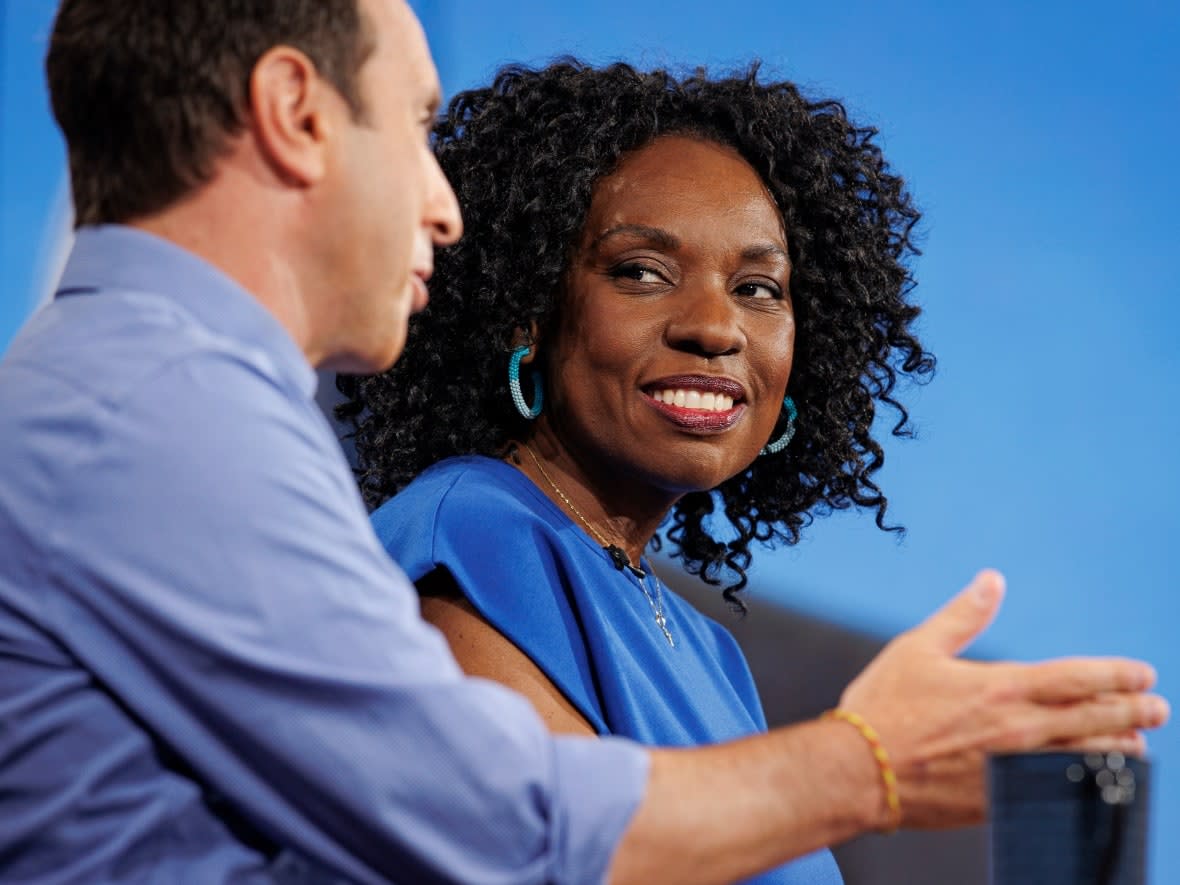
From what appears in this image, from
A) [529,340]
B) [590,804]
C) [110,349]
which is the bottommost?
[590,804]

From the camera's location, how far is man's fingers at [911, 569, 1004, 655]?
122cm

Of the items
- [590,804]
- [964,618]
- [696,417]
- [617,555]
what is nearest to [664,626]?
[617,555]

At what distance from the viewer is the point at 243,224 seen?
1163 millimetres

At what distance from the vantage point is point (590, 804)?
1021mm

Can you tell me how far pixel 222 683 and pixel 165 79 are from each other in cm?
47

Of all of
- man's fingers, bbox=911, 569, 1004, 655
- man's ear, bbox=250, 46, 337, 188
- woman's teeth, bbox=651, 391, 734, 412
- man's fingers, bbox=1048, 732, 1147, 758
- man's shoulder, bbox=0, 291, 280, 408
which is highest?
man's ear, bbox=250, 46, 337, 188

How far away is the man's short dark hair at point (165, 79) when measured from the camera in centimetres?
117

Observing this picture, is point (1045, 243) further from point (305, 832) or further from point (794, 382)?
point (305, 832)

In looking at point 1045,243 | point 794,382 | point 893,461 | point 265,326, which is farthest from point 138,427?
point 1045,243

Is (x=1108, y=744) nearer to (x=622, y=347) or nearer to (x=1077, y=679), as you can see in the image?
(x=1077, y=679)

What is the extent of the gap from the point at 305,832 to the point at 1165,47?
2592 millimetres

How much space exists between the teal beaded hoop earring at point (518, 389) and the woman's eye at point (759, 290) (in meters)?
0.29

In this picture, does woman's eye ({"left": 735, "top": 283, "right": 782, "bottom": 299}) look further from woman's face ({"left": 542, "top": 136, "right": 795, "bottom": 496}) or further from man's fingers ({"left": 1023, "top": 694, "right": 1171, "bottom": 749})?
man's fingers ({"left": 1023, "top": 694, "right": 1171, "bottom": 749})

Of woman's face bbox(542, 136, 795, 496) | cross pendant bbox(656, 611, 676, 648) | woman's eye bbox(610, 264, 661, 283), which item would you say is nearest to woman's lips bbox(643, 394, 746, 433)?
woman's face bbox(542, 136, 795, 496)
